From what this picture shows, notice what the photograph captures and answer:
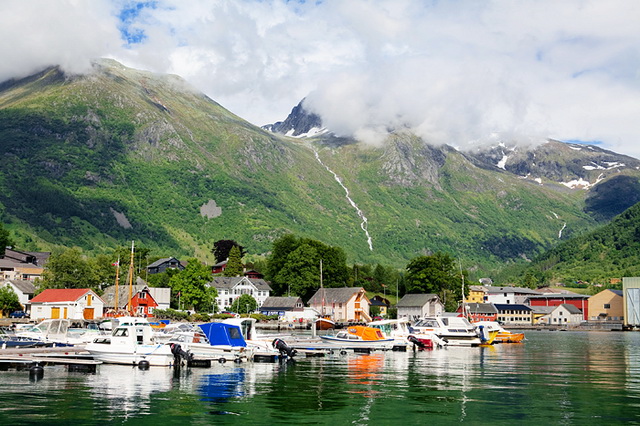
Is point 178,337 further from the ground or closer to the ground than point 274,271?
closer to the ground

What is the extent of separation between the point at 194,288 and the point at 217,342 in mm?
80819

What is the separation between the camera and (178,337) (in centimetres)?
5178

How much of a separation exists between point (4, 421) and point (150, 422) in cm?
542

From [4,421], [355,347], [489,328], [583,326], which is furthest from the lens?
[583,326]

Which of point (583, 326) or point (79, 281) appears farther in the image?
point (583, 326)

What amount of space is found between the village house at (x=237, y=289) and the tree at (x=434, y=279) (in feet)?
119

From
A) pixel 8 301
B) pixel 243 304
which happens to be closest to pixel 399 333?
pixel 8 301

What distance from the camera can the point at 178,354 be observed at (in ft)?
151

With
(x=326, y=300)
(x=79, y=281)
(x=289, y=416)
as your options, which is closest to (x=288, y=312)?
(x=326, y=300)

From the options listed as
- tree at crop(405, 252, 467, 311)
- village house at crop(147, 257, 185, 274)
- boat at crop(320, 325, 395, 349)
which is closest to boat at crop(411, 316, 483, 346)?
boat at crop(320, 325, 395, 349)

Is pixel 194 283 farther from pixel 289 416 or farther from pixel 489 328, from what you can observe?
pixel 289 416

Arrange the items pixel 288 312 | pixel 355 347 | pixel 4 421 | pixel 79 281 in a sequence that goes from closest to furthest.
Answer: pixel 4 421, pixel 355 347, pixel 79 281, pixel 288 312

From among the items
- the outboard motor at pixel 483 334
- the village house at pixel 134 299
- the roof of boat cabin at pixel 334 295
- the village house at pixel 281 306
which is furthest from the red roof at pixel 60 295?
the outboard motor at pixel 483 334

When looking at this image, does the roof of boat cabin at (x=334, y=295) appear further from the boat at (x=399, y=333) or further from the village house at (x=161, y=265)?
the village house at (x=161, y=265)
